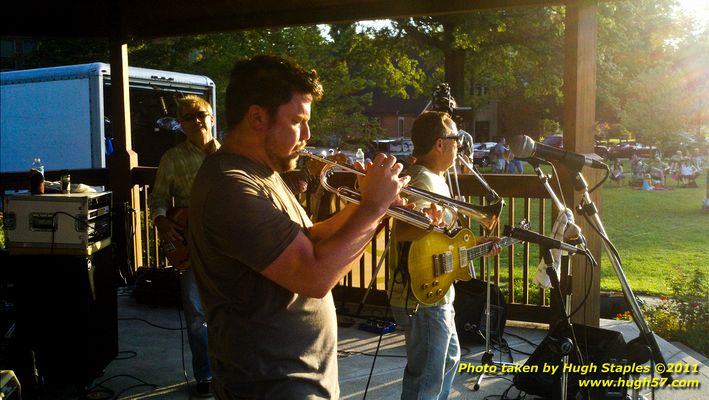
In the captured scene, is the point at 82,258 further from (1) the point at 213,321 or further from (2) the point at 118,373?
(1) the point at 213,321

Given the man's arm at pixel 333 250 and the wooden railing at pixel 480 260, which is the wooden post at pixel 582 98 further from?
the man's arm at pixel 333 250

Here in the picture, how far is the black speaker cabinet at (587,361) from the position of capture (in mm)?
3791

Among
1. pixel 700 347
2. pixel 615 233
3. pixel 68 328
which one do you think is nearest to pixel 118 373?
pixel 68 328

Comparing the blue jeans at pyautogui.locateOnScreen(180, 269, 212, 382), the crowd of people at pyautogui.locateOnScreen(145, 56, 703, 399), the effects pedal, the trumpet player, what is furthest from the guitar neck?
the effects pedal

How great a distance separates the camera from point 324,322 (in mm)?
1923

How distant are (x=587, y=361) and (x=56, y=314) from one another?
3.39 metres

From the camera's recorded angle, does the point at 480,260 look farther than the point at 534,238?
Yes

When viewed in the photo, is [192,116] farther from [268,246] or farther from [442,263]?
[268,246]

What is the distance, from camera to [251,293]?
1.79 m

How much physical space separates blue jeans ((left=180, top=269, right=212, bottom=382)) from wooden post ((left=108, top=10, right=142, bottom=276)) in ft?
9.09

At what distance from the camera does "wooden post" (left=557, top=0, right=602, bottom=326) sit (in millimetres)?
4859

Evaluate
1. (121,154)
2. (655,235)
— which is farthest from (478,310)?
(655,235)

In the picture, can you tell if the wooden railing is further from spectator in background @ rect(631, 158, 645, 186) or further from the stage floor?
spectator in background @ rect(631, 158, 645, 186)

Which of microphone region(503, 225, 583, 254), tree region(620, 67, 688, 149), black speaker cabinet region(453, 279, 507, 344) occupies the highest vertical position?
tree region(620, 67, 688, 149)
